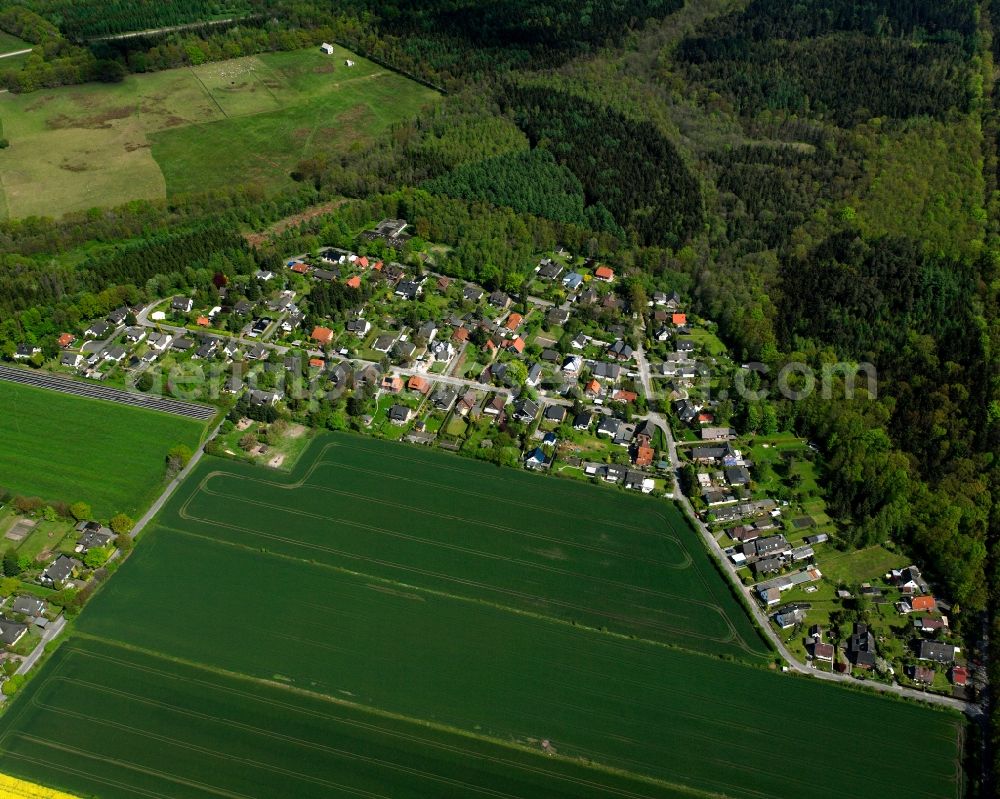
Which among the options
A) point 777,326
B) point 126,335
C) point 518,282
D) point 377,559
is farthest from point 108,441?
point 777,326

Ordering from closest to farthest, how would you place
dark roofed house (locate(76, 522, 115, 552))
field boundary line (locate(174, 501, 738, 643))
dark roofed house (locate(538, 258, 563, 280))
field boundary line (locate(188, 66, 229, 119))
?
field boundary line (locate(174, 501, 738, 643)) → dark roofed house (locate(76, 522, 115, 552)) → dark roofed house (locate(538, 258, 563, 280)) → field boundary line (locate(188, 66, 229, 119))

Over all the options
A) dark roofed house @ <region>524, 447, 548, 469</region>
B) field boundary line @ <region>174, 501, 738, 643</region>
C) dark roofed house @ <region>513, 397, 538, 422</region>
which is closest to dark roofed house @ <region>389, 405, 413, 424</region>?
dark roofed house @ <region>513, 397, 538, 422</region>

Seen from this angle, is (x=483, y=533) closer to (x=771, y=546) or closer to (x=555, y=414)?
(x=555, y=414)

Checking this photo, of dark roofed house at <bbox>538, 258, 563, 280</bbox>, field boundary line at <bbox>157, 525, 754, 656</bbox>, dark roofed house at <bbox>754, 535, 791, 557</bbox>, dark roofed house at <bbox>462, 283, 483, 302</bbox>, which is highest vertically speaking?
dark roofed house at <bbox>538, 258, 563, 280</bbox>

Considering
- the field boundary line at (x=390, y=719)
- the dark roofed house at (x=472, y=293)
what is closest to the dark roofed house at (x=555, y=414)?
the dark roofed house at (x=472, y=293)

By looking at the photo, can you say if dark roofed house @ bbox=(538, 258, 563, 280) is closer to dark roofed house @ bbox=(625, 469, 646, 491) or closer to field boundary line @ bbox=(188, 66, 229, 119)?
dark roofed house @ bbox=(625, 469, 646, 491)

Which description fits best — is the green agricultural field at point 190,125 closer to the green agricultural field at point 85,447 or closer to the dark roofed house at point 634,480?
the green agricultural field at point 85,447
